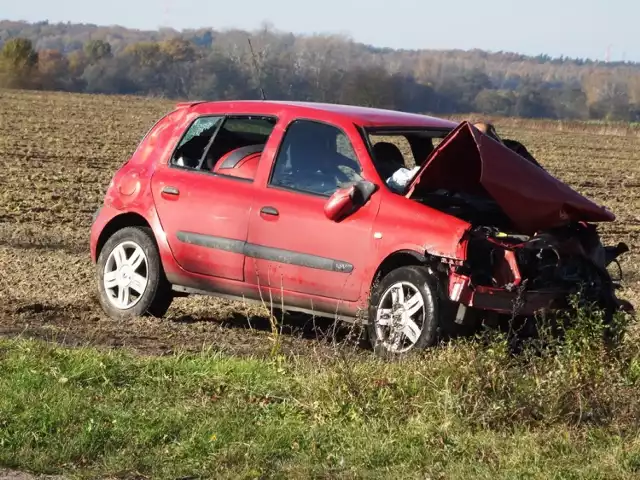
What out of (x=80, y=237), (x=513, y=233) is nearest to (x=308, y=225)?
(x=513, y=233)

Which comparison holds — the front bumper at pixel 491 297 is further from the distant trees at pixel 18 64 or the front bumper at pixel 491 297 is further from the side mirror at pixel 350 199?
the distant trees at pixel 18 64

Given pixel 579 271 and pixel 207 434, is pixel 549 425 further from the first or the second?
pixel 579 271

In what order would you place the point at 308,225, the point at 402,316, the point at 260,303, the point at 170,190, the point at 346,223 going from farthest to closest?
the point at 170,190 < the point at 260,303 < the point at 308,225 < the point at 346,223 < the point at 402,316

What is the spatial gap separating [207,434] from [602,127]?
6178 centimetres

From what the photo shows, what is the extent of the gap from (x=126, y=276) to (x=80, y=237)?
5.17 metres

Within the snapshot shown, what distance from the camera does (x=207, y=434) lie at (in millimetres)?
5520

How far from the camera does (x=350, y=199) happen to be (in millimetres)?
7859

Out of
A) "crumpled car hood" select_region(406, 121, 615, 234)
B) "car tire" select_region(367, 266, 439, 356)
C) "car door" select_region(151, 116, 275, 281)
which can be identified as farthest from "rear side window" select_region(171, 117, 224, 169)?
"car tire" select_region(367, 266, 439, 356)

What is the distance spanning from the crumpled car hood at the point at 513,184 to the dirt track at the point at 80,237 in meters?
1.41

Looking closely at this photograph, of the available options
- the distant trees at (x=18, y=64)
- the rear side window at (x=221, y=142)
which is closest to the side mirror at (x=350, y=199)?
the rear side window at (x=221, y=142)

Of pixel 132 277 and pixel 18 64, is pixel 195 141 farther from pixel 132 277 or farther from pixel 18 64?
pixel 18 64

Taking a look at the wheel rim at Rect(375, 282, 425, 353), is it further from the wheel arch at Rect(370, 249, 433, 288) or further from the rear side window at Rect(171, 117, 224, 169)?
the rear side window at Rect(171, 117, 224, 169)

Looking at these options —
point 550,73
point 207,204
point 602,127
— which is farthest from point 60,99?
point 550,73

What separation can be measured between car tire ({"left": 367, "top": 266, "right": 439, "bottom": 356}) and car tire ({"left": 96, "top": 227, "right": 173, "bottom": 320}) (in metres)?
2.05
